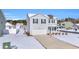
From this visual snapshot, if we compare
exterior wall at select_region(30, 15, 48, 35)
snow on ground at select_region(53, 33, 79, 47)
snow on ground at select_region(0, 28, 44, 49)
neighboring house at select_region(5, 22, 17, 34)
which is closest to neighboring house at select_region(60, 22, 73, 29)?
snow on ground at select_region(53, 33, 79, 47)

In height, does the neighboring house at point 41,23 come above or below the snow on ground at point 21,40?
above

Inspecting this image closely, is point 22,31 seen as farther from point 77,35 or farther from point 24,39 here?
point 77,35

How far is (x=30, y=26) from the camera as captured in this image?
332cm

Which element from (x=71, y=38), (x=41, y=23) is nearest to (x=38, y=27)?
(x=41, y=23)

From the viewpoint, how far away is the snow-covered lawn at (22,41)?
3293 millimetres

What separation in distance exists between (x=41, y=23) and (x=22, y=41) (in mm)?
247

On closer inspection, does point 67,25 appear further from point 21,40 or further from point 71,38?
point 21,40

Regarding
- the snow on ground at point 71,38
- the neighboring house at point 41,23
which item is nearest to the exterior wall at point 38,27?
the neighboring house at point 41,23

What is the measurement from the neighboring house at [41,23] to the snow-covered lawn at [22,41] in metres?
0.09

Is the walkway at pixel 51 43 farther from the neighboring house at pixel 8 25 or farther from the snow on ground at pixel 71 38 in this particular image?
the neighboring house at pixel 8 25
